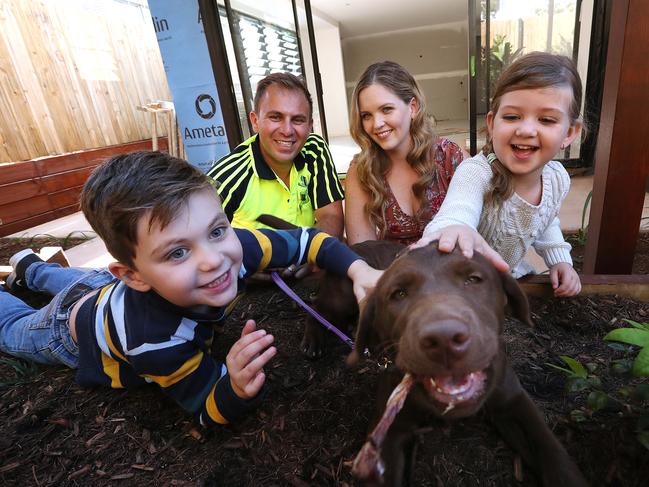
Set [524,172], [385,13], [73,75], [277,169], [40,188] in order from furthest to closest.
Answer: [385,13]
[73,75]
[40,188]
[277,169]
[524,172]

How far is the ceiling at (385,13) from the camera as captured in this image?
13.4 m

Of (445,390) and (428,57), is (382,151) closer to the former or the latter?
(445,390)

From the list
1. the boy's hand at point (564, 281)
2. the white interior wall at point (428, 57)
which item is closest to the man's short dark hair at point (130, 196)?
the boy's hand at point (564, 281)

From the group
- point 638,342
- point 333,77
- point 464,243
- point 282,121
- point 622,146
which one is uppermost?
point 333,77

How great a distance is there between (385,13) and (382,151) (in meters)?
14.9

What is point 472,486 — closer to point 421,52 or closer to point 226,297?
point 226,297

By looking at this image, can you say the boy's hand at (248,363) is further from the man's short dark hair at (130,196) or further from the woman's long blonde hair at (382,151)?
the woman's long blonde hair at (382,151)

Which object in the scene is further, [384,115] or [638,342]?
[384,115]

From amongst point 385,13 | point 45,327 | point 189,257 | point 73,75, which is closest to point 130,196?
point 189,257

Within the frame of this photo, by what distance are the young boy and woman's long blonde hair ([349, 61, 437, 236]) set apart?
111cm

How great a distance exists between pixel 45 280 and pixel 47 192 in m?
5.46

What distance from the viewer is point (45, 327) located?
93.8 inches

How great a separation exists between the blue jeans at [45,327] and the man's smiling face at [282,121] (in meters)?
1.58

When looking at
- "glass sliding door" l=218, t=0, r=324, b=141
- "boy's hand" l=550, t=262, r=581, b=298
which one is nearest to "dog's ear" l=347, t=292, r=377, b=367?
"boy's hand" l=550, t=262, r=581, b=298
